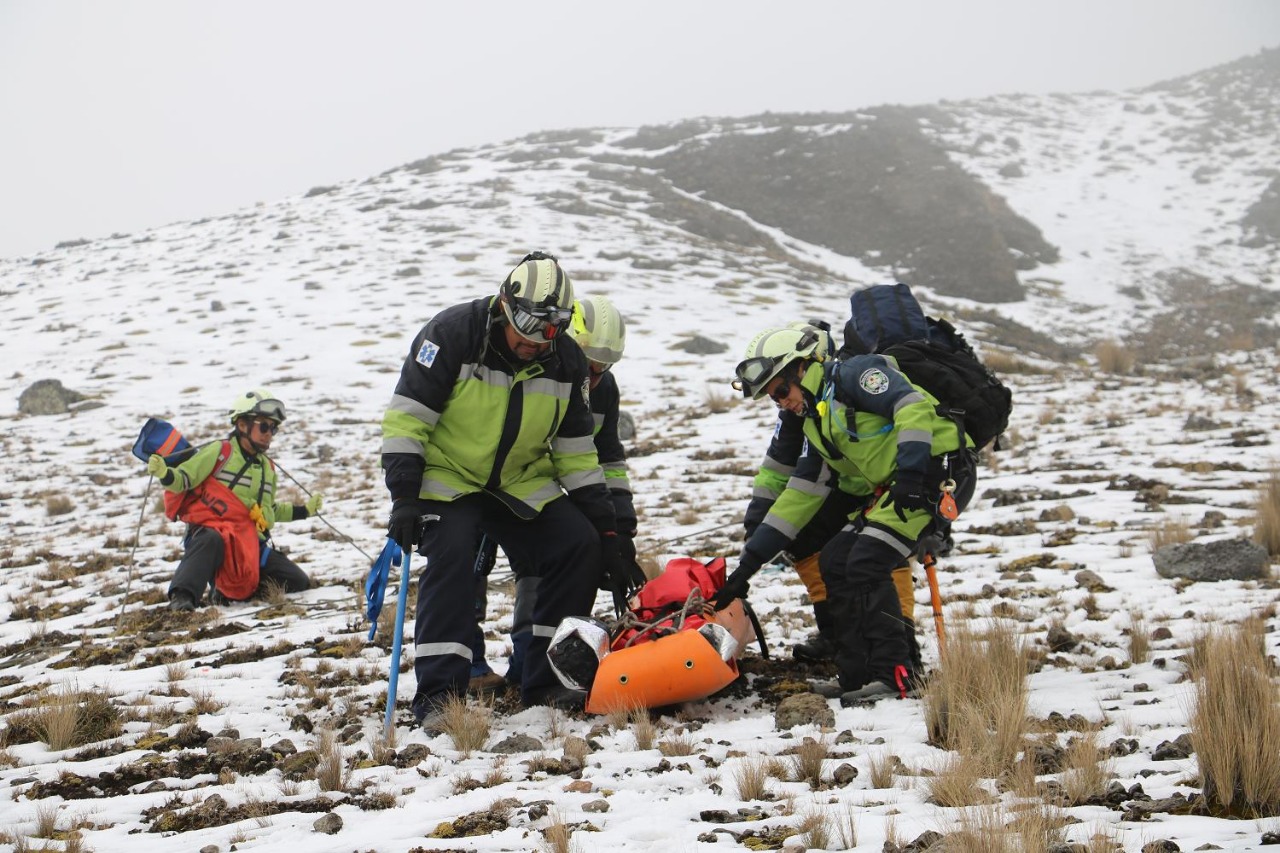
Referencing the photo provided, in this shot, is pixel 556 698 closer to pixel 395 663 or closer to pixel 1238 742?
pixel 395 663

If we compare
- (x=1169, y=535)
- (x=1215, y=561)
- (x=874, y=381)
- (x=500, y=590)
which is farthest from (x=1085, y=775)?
(x=500, y=590)

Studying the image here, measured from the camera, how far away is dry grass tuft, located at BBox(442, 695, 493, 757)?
428cm

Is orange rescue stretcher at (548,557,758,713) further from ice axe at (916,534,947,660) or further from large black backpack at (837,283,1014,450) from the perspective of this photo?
large black backpack at (837,283,1014,450)

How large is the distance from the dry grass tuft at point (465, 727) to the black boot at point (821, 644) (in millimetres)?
2070

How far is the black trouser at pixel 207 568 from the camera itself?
7570 millimetres

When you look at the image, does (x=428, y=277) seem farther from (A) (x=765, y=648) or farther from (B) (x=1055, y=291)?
(A) (x=765, y=648)

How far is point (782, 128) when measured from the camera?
50125mm

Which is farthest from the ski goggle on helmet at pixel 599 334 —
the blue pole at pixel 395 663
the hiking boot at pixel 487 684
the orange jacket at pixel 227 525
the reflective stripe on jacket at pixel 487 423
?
the orange jacket at pixel 227 525

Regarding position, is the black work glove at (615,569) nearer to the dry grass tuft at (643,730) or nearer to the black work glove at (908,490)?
the dry grass tuft at (643,730)

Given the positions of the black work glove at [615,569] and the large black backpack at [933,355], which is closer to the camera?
the large black backpack at [933,355]

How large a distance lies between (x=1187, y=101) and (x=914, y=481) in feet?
219

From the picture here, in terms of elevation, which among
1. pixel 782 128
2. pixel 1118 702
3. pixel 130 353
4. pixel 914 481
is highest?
pixel 782 128

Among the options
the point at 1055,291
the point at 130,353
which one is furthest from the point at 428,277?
the point at 1055,291

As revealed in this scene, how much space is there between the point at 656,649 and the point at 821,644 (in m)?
1.51
